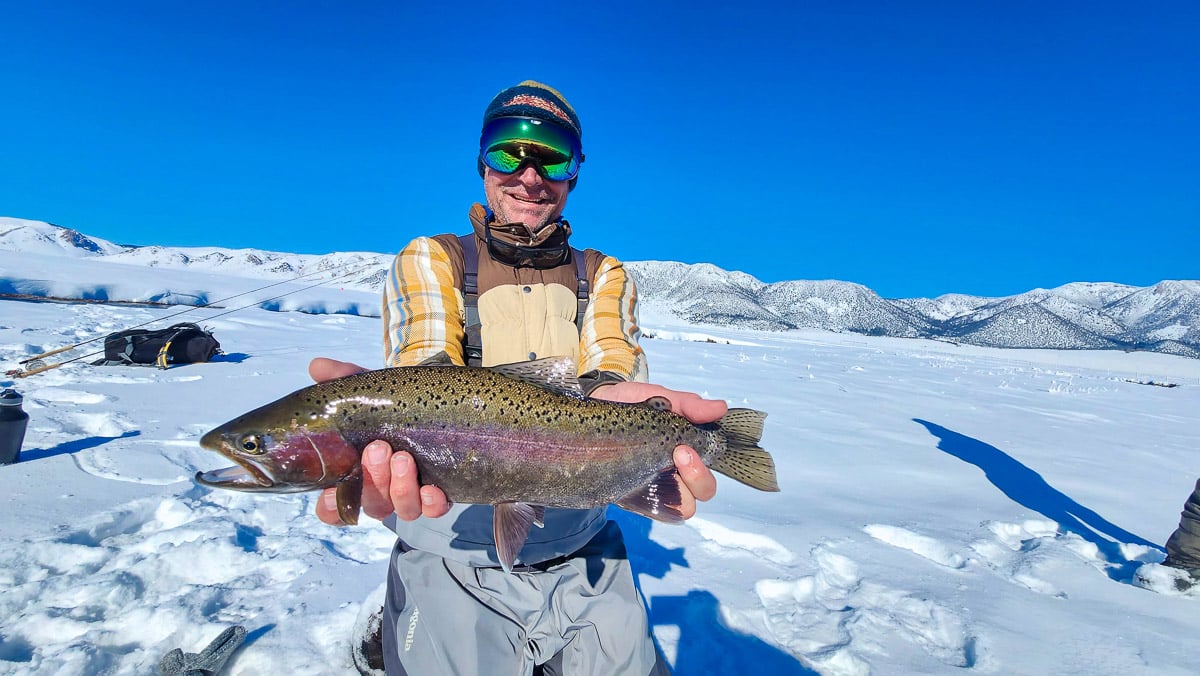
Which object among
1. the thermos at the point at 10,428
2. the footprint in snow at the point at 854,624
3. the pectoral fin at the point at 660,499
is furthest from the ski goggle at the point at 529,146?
the thermos at the point at 10,428

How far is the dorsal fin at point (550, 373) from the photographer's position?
260 centimetres

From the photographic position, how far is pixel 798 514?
5.77 metres

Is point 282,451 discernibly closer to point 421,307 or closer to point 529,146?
point 421,307

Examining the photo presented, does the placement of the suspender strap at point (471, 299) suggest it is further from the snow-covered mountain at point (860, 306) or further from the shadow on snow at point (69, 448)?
the snow-covered mountain at point (860, 306)

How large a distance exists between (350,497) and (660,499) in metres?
1.46

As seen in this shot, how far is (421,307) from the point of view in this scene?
318 centimetres

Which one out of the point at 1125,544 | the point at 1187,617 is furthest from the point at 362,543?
the point at 1125,544

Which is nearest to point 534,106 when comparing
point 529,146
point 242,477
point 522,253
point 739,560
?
point 529,146

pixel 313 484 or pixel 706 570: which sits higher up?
pixel 313 484

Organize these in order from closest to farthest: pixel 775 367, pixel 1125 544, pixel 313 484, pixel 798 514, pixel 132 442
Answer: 1. pixel 313 484
2. pixel 1125 544
3. pixel 798 514
4. pixel 132 442
5. pixel 775 367

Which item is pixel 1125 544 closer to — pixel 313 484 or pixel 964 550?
pixel 964 550

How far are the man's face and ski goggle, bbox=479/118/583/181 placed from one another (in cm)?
5

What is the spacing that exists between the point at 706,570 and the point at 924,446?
669 cm

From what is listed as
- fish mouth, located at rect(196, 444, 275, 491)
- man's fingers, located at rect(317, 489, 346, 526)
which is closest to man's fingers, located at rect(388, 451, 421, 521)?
man's fingers, located at rect(317, 489, 346, 526)
